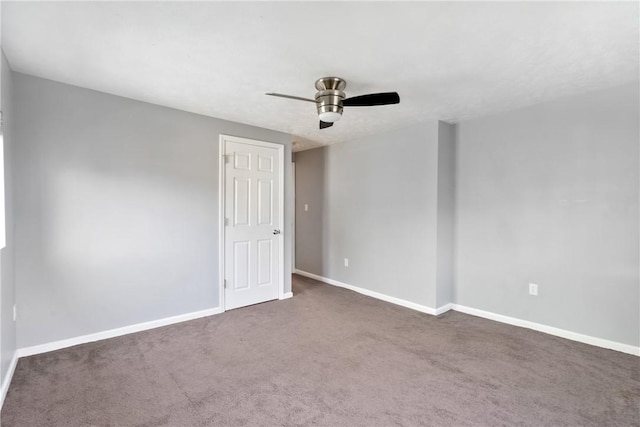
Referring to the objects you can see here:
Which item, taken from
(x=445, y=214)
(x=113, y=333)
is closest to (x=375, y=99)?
(x=445, y=214)

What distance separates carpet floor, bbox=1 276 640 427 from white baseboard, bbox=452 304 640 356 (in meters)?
0.09

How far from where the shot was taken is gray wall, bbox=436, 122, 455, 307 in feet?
11.9

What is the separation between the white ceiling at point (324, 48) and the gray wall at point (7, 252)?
10.4 inches

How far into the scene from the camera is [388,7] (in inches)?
63.6

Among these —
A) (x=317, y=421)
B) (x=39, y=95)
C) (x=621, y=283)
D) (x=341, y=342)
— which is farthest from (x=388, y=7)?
(x=621, y=283)

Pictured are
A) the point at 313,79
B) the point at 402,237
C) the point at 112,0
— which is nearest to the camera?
the point at 112,0

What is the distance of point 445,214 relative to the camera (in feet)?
12.1

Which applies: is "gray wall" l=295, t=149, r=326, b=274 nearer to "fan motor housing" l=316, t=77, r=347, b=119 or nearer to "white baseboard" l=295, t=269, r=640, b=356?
"white baseboard" l=295, t=269, r=640, b=356

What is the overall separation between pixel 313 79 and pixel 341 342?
2.29 metres

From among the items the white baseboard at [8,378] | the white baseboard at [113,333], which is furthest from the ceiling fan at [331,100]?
the white baseboard at [8,378]

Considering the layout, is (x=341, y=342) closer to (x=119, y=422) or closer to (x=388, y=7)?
(x=119, y=422)

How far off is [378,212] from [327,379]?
2.47m

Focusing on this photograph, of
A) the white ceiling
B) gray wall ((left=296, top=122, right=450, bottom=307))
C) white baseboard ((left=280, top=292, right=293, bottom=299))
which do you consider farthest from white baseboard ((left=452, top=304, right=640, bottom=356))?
the white ceiling

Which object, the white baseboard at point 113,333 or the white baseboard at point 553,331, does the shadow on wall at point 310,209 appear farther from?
the white baseboard at point 553,331
